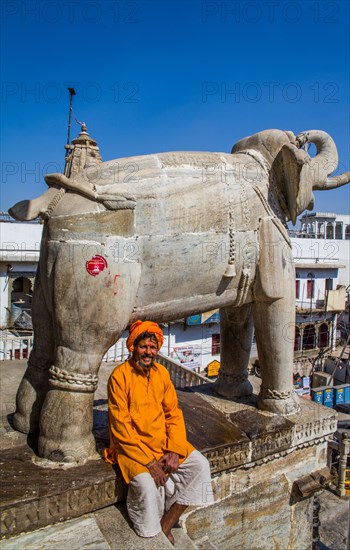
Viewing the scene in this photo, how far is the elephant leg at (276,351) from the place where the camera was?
313 centimetres

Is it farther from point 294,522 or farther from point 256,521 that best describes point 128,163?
point 294,522

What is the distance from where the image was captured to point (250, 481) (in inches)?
121

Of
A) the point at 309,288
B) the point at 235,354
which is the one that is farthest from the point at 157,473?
the point at 309,288

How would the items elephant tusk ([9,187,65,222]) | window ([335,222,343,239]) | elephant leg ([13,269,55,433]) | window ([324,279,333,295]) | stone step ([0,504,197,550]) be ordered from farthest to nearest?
window ([335,222,343,239]) < window ([324,279,333,295]) < elephant leg ([13,269,55,433]) < elephant tusk ([9,187,65,222]) < stone step ([0,504,197,550])

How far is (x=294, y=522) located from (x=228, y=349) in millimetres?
1420

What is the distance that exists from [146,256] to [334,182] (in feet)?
5.65

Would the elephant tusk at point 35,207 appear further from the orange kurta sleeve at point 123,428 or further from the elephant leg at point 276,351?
the elephant leg at point 276,351

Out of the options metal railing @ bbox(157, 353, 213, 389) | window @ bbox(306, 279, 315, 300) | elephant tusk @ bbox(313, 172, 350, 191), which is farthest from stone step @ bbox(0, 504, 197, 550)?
window @ bbox(306, 279, 315, 300)

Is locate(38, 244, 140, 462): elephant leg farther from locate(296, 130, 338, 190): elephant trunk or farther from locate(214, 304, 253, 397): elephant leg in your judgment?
locate(296, 130, 338, 190): elephant trunk

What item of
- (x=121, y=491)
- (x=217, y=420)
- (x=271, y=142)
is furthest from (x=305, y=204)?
(x=121, y=491)

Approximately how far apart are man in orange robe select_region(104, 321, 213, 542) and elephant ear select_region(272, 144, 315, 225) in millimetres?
1421

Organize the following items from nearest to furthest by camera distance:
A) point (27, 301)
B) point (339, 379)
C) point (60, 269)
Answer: point (60, 269) → point (27, 301) → point (339, 379)

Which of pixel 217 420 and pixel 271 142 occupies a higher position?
pixel 271 142

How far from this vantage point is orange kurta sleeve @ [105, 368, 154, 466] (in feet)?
7.61
